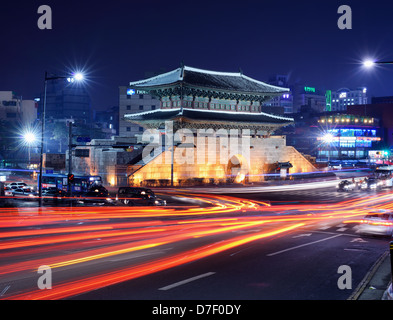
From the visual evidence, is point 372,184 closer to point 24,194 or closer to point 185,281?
point 24,194

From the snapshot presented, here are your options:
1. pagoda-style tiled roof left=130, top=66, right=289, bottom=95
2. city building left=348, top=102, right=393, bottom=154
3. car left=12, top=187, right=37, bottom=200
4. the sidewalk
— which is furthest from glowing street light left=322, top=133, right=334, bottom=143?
the sidewalk

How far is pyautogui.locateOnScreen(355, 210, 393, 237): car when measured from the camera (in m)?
17.2

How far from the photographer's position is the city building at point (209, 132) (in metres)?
51.7

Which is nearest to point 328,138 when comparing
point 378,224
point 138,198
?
point 138,198

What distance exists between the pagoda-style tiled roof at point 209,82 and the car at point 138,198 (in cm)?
2373

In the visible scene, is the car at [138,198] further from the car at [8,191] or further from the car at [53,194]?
the car at [8,191]

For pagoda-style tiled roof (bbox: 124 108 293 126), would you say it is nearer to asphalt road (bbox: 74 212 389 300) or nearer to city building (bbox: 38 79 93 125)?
asphalt road (bbox: 74 212 389 300)

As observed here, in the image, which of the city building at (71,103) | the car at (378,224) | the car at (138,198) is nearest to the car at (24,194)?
the car at (138,198)

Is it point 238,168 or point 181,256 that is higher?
point 238,168

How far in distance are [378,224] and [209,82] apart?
43.3m

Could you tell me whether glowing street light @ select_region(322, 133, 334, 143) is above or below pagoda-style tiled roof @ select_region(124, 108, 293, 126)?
above

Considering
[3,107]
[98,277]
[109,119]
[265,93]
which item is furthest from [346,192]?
[109,119]

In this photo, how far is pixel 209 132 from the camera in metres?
56.6
